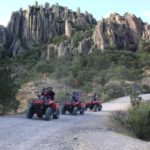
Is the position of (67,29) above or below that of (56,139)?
above

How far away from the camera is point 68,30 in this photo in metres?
147

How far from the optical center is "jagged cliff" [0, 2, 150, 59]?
131750 mm

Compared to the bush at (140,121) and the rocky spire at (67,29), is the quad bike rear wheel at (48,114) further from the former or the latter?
the rocky spire at (67,29)

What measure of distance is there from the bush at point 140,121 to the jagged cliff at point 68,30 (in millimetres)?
99795

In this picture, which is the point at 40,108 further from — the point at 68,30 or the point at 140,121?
the point at 68,30

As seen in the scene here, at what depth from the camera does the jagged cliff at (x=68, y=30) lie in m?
132

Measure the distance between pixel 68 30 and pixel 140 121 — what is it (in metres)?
122

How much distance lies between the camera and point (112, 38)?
133250 mm

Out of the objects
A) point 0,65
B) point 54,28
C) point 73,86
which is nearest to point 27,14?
point 54,28

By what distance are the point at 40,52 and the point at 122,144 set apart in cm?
12263

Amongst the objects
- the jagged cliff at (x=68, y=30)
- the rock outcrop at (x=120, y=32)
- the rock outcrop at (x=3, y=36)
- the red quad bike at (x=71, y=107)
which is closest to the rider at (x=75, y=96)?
the red quad bike at (x=71, y=107)

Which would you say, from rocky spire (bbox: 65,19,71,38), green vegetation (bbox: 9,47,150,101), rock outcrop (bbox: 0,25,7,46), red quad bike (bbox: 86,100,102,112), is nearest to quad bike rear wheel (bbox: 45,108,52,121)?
red quad bike (bbox: 86,100,102,112)

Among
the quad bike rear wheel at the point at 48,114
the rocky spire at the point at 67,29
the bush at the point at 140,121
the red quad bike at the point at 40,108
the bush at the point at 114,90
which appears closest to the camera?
the quad bike rear wheel at the point at 48,114

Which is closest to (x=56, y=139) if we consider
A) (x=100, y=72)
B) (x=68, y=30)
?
(x=100, y=72)
